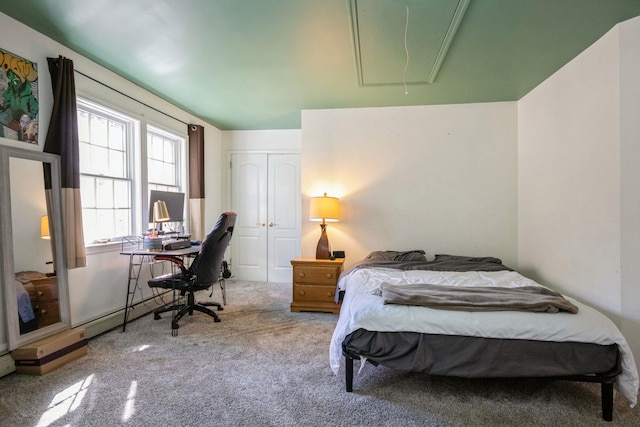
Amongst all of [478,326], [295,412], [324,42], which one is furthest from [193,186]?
[478,326]

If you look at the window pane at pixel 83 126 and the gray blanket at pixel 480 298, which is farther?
the window pane at pixel 83 126

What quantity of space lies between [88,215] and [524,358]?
144 inches

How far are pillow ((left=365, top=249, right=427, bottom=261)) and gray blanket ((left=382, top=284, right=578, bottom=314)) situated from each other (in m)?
1.24

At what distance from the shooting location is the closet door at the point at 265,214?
16.1 feet

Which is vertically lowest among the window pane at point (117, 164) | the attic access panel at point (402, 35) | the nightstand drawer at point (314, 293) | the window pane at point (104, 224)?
the nightstand drawer at point (314, 293)

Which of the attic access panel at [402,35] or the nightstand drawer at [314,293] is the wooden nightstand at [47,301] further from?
the attic access panel at [402,35]

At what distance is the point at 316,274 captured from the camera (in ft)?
11.4

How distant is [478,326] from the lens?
177 cm

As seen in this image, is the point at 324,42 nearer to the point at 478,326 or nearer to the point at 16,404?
→ the point at 478,326

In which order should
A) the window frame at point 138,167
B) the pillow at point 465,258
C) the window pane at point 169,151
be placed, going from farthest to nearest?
1. the window pane at point 169,151
2. the pillow at point 465,258
3. the window frame at point 138,167

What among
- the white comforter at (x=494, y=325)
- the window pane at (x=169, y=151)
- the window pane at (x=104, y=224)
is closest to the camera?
the white comforter at (x=494, y=325)

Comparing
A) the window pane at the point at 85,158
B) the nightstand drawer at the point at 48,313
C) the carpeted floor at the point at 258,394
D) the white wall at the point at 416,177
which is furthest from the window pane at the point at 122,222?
the white wall at the point at 416,177

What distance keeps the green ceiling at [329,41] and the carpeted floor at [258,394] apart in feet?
8.23

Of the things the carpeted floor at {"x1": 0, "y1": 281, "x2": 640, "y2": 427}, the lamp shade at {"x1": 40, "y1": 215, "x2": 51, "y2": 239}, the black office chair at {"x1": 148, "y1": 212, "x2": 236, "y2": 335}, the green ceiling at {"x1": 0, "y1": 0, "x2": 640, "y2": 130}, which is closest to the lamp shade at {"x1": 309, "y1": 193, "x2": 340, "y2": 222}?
the black office chair at {"x1": 148, "y1": 212, "x2": 236, "y2": 335}
